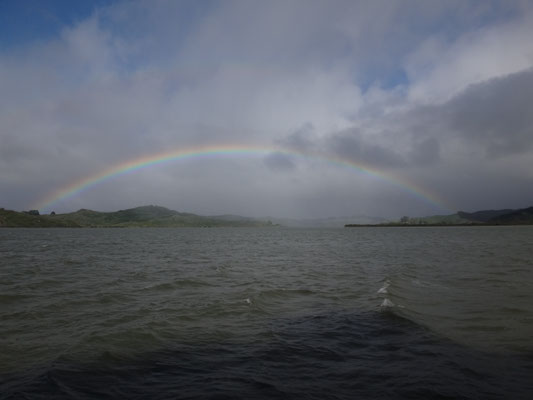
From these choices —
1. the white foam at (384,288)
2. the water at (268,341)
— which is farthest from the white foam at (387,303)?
the white foam at (384,288)

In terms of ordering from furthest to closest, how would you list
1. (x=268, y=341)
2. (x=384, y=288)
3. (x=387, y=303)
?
(x=384, y=288) → (x=387, y=303) → (x=268, y=341)

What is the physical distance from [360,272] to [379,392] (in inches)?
1052

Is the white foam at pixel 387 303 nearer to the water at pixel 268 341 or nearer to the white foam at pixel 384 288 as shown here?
the water at pixel 268 341

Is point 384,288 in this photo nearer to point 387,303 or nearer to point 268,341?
point 387,303

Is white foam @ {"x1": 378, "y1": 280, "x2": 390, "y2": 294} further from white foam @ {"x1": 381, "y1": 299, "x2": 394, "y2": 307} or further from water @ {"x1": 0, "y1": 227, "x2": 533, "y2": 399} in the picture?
white foam @ {"x1": 381, "y1": 299, "x2": 394, "y2": 307}

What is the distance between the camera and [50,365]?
11016mm

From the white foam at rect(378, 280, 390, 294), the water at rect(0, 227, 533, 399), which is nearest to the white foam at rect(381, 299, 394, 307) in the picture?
the water at rect(0, 227, 533, 399)

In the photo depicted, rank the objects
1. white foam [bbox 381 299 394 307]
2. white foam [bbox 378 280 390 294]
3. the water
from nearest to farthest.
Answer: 1. the water
2. white foam [bbox 381 299 394 307]
3. white foam [bbox 378 280 390 294]

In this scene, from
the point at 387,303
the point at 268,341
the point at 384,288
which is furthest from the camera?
the point at 384,288

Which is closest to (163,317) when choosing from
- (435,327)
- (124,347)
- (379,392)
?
(124,347)

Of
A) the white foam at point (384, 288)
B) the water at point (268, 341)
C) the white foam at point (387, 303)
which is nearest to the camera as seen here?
the water at point (268, 341)

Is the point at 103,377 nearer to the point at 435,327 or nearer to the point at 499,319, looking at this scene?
the point at 435,327

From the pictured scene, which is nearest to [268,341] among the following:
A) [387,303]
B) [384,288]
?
[387,303]

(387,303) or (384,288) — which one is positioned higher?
(387,303)
